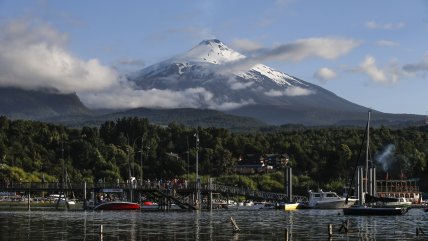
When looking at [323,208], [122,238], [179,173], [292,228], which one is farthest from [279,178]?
[122,238]

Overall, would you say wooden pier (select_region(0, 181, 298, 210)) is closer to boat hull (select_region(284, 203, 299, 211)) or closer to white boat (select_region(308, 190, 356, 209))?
boat hull (select_region(284, 203, 299, 211))

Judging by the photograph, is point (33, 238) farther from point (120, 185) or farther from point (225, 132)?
point (225, 132)

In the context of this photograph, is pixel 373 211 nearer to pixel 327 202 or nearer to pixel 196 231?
pixel 327 202

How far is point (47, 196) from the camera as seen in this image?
153 m

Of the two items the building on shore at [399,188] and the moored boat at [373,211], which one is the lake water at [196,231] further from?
the building on shore at [399,188]

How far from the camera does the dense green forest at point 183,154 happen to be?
147125 mm

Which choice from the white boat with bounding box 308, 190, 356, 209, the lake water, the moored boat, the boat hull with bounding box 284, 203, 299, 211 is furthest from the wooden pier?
the lake water

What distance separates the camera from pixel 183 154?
543 ft

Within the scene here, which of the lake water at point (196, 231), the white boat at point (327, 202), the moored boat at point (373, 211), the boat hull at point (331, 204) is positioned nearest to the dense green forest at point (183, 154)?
the white boat at point (327, 202)

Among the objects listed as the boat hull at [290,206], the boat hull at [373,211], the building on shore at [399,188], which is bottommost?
the boat hull at [290,206]

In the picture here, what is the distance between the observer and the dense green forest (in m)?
147

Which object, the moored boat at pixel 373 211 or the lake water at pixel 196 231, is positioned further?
the moored boat at pixel 373 211

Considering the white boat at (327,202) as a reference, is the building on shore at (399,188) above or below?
above

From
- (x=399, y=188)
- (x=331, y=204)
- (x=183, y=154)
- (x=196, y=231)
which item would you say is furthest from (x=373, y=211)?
(x=183, y=154)
